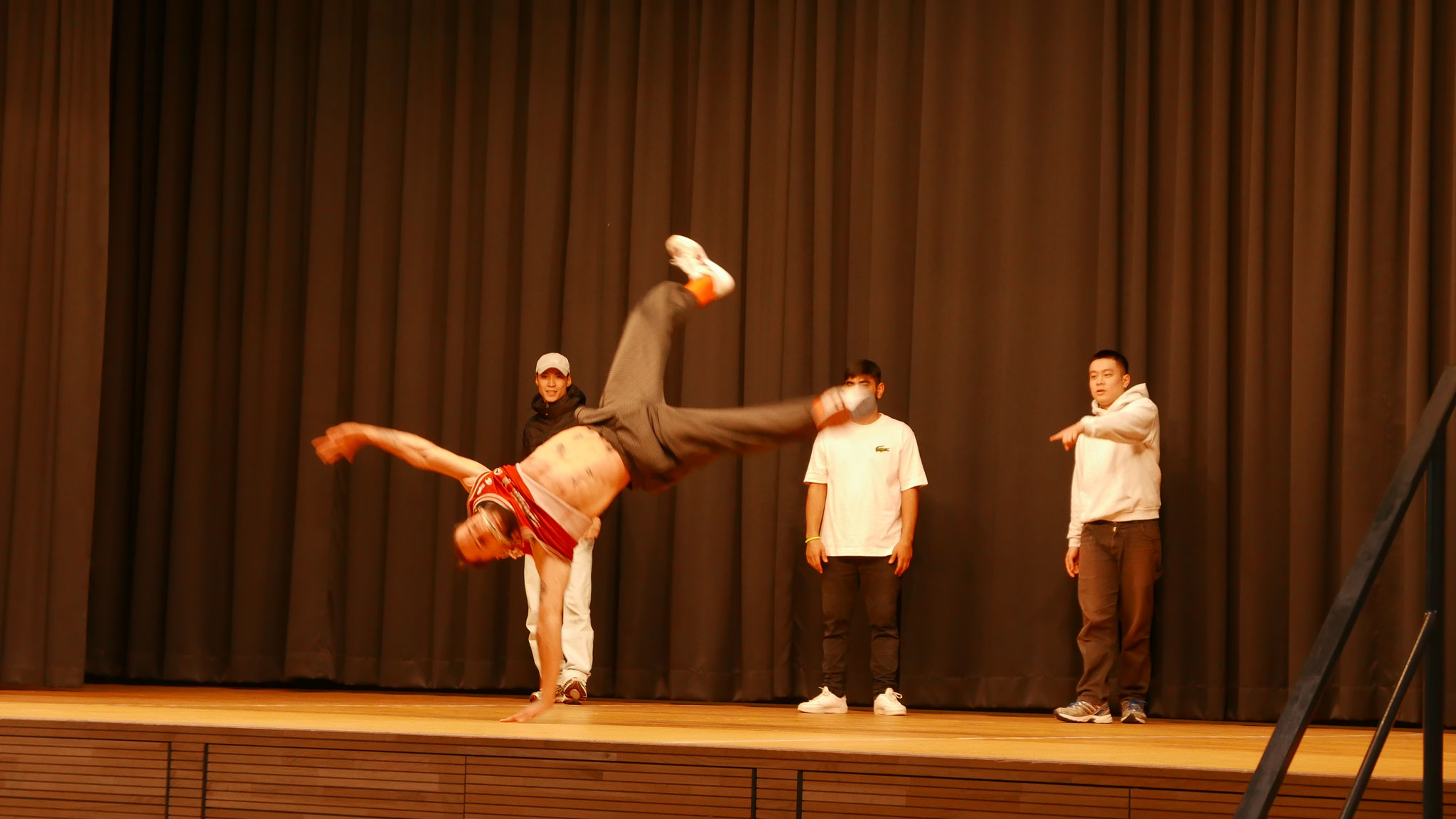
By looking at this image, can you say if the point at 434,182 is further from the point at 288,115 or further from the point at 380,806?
the point at 380,806

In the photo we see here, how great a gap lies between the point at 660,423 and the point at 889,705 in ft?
6.08

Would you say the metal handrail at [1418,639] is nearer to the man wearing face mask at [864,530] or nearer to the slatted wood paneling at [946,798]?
the slatted wood paneling at [946,798]

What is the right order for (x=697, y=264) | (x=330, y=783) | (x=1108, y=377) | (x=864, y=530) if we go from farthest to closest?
1. (x=864, y=530)
2. (x=1108, y=377)
3. (x=697, y=264)
4. (x=330, y=783)

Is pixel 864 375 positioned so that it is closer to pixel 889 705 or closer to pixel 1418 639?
pixel 889 705

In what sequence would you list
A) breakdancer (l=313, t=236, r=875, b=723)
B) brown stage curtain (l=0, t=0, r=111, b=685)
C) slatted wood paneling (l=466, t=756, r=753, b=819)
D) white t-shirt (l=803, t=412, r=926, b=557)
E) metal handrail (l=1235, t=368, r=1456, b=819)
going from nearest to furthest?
metal handrail (l=1235, t=368, r=1456, b=819) < slatted wood paneling (l=466, t=756, r=753, b=819) < breakdancer (l=313, t=236, r=875, b=723) < white t-shirt (l=803, t=412, r=926, b=557) < brown stage curtain (l=0, t=0, r=111, b=685)

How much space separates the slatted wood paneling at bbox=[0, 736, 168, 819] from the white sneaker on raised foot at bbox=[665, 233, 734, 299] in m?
2.32

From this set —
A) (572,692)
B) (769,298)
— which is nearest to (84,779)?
(572,692)

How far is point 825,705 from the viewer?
18.0 ft

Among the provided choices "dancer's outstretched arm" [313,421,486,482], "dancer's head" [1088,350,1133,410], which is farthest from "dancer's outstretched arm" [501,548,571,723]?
"dancer's head" [1088,350,1133,410]

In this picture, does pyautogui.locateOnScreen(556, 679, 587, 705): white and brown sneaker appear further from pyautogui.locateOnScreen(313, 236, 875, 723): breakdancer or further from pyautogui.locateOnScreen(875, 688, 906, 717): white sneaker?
pyautogui.locateOnScreen(313, 236, 875, 723): breakdancer

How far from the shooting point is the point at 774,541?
6.23m

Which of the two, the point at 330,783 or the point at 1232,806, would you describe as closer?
the point at 1232,806

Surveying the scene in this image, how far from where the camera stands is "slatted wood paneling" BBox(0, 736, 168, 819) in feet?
12.4

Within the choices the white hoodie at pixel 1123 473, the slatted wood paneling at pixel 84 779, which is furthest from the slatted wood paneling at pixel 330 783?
the white hoodie at pixel 1123 473
